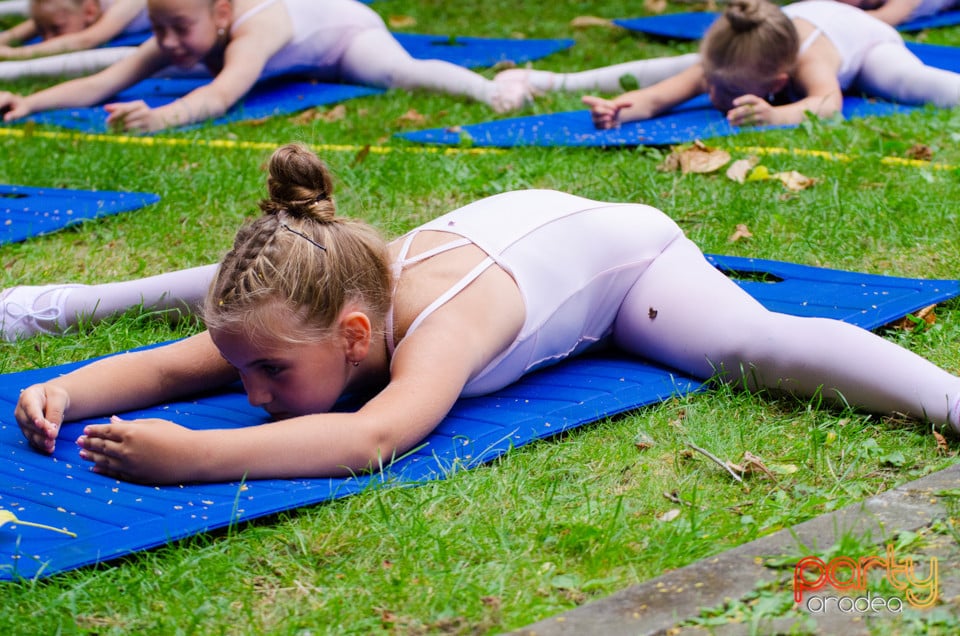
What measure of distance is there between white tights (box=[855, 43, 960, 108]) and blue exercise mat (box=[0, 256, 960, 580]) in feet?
9.18

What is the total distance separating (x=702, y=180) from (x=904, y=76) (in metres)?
1.99

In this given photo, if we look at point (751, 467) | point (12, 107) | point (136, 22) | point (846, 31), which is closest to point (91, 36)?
point (136, 22)

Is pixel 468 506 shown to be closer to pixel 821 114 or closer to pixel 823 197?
pixel 823 197

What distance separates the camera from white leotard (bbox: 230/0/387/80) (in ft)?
23.7

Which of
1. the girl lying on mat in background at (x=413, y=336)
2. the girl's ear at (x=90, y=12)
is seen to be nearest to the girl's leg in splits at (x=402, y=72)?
the girl's ear at (x=90, y=12)

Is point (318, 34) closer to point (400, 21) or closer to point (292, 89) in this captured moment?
point (292, 89)

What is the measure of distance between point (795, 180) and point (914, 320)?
1529 mm

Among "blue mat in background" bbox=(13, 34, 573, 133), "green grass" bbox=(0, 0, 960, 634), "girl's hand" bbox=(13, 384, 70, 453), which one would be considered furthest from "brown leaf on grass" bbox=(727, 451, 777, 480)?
"blue mat in background" bbox=(13, 34, 573, 133)

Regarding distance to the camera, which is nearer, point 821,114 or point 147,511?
point 147,511

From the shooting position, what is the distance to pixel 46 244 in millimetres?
4613

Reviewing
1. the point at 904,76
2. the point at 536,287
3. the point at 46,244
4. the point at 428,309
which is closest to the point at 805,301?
the point at 536,287

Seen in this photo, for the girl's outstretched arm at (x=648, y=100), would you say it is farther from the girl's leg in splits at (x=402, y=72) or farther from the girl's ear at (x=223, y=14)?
the girl's ear at (x=223, y=14)

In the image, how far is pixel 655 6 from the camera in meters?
10.9

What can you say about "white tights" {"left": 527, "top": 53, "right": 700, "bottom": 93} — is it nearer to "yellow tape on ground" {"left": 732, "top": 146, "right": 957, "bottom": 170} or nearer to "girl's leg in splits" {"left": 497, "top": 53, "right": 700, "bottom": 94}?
"girl's leg in splits" {"left": 497, "top": 53, "right": 700, "bottom": 94}
